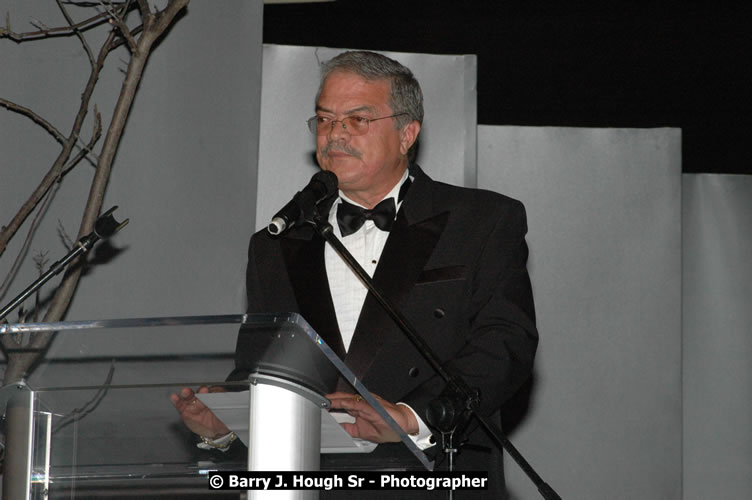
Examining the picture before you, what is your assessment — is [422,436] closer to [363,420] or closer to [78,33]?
[363,420]

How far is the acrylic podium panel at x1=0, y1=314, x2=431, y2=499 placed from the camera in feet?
4.53

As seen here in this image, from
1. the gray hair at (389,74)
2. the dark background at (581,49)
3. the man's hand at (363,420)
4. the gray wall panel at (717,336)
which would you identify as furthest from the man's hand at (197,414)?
the gray wall panel at (717,336)

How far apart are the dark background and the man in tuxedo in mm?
2449

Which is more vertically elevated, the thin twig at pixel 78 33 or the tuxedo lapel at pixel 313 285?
the thin twig at pixel 78 33

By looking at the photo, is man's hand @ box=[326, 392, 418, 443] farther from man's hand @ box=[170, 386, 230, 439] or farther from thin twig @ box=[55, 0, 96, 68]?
thin twig @ box=[55, 0, 96, 68]

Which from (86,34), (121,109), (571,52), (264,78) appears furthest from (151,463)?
(571,52)

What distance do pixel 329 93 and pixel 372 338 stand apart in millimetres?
634

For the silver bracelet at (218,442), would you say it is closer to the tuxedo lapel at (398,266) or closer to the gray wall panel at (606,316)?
the tuxedo lapel at (398,266)

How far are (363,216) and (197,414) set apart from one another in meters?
1.15

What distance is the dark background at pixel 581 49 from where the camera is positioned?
4953mm

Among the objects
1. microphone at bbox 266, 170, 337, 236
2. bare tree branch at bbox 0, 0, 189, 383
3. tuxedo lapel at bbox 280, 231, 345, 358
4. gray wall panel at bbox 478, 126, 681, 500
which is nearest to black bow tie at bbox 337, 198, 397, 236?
tuxedo lapel at bbox 280, 231, 345, 358

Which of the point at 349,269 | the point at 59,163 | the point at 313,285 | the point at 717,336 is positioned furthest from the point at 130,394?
the point at 717,336

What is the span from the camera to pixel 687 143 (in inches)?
249

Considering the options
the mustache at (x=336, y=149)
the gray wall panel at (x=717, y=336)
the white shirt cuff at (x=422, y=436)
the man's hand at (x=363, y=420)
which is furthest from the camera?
the gray wall panel at (x=717, y=336)
